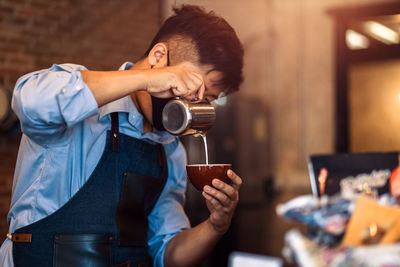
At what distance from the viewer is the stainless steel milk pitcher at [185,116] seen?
117 centimetres

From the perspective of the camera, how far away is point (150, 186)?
4.80 feet

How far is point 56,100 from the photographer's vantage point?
104cm

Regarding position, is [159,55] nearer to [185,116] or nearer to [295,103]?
[185,116]

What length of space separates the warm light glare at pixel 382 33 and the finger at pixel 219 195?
3835 mm

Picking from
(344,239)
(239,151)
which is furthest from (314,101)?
(344,239)

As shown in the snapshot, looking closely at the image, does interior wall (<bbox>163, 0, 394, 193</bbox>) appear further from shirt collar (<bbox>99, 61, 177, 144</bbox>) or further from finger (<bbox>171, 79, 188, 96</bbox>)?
finger (<bbox>171, 79, 188, 96</bbox>)

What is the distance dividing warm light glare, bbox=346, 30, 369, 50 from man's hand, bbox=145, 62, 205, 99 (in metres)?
4.02

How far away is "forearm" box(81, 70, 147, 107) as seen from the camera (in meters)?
1.04

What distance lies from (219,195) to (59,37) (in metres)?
2.34

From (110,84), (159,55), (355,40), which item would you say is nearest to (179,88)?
(110,84)

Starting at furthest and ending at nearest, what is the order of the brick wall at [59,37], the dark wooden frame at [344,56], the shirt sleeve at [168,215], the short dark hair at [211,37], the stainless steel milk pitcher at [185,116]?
1. the dark wooden frame at [344,56]
2. the brick wall at [59,37]
3. the shirt sleeve at [168,215]
4. the short dark hair at [211,37]
5. the stainless steel milk pitcher at [185,116]

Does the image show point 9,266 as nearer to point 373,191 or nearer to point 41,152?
point 41,152

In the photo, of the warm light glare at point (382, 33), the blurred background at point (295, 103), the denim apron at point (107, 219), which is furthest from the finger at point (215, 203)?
the warm light glare at point (382, 33)

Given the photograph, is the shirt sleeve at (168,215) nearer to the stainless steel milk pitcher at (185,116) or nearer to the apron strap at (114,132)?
the apron strap at (114,132)
